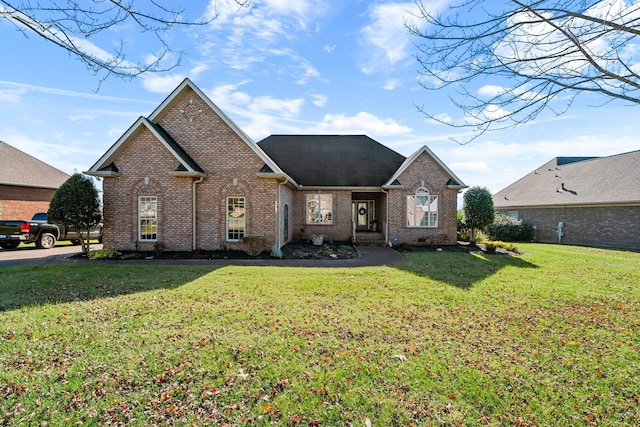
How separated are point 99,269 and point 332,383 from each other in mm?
9764

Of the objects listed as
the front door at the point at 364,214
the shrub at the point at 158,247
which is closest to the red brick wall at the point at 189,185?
the shrub at the point at 158,247

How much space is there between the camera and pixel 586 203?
20375 mm

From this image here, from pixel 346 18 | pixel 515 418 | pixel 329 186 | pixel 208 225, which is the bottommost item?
pixel 515 418

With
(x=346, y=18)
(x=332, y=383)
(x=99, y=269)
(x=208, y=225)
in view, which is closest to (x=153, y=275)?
(x=99, y=269)

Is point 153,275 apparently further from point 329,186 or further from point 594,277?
point 594,277

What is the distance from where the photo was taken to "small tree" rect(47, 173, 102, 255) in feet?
41.0

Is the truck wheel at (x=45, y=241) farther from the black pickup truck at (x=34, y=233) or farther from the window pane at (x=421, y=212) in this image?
the window pane at (x=421, y=212)

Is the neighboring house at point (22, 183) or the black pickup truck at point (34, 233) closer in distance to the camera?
the black pickup truck at point (34, 233)

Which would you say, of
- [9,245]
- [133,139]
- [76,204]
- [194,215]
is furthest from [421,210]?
[9,245]

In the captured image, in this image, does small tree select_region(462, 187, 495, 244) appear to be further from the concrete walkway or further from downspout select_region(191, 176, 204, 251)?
downspout select_region(191, 176, 204, 251)

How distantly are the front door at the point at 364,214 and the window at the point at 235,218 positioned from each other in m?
9.34

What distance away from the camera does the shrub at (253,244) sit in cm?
1310

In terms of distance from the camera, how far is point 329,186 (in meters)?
18.2

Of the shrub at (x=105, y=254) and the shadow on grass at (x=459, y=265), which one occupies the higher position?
the shrub at (x=105, y=254)
